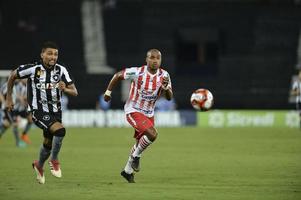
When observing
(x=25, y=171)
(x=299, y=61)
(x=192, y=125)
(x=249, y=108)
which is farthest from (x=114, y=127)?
(x=25, y=171)

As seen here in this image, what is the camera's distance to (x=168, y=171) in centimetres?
1482

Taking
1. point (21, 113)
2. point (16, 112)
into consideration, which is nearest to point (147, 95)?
point (16, 112)

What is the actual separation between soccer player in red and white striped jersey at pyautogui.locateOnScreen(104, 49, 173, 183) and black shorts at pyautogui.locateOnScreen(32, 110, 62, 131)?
971mm

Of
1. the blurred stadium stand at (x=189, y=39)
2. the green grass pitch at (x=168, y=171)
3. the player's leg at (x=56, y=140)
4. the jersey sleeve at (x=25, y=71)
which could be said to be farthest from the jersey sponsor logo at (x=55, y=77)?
the blurred stadium stand at (x=189, y=39)

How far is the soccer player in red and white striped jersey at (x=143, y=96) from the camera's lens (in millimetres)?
12742

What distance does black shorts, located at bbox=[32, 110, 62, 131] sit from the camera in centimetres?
1233

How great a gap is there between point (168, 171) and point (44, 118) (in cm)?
341

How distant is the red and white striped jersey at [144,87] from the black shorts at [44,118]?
1.38 meters

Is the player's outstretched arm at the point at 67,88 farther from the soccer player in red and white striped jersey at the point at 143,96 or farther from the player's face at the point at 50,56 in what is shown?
the soccer player in red and white striped jersey at the point at 143,96

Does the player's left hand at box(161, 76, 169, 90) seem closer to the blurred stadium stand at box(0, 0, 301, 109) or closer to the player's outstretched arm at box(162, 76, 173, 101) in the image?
the player's outstretched arm at box(162, 76, 173, 101)

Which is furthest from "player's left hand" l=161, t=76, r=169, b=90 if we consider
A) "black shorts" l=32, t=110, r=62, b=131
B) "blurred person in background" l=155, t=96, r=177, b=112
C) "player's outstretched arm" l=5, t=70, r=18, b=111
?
"blurred person in background" l=155, t=96, r=177, b=112

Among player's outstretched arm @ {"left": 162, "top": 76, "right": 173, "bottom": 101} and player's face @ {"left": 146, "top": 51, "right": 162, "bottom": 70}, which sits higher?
player's face @ {"left": 146, "top": 51, "right": 162, "bottom": 70}

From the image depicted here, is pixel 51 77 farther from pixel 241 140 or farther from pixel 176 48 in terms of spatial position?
pixel 176 48

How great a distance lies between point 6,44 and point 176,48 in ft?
29.6
